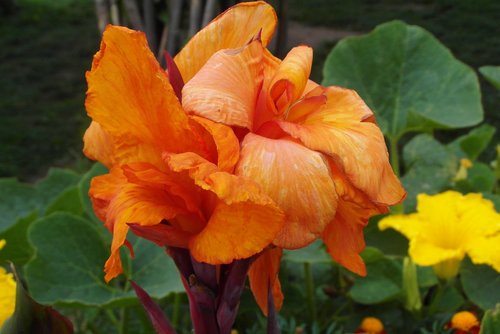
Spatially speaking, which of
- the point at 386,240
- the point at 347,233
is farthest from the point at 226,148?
the point at 386,240

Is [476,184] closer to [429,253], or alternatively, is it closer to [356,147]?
[429,253]

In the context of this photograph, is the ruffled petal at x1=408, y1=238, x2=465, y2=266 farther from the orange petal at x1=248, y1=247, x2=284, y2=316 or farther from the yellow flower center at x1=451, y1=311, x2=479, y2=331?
the orange petal at x1=248, y1=247, x2=284, y2=316

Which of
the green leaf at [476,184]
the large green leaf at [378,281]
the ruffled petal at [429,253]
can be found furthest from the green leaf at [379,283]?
the green leaf at [476,184]

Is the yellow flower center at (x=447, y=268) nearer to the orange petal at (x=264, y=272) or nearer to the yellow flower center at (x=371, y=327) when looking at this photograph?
the yellow flower center at (x=371, y=327)

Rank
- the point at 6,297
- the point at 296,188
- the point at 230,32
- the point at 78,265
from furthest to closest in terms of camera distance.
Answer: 1. the point at 78,265
2. the point at 6,297
3. the point at 230,32
4. the point at 296,188

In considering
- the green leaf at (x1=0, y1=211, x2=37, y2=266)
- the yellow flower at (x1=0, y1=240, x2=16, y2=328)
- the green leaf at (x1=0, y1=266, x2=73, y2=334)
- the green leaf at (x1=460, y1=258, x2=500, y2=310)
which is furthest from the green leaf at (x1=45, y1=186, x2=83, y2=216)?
the green leaf at (x1=0, y1=266, x2=73, y2=334)

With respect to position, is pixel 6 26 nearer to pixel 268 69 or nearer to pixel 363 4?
pixel 363 4
